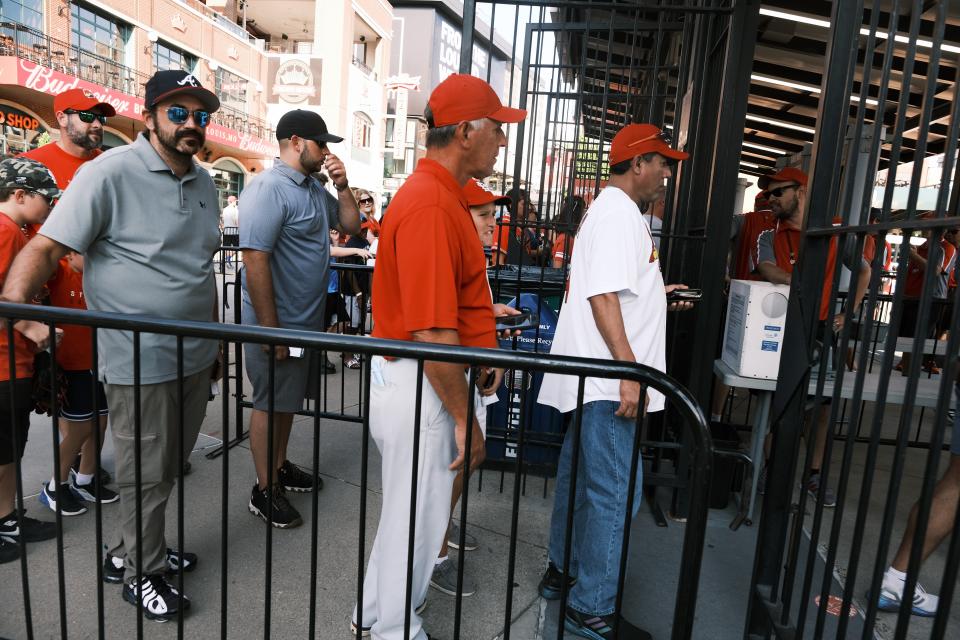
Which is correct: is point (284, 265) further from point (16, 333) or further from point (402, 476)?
point (402, 476)

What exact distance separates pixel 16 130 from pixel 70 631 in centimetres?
2179

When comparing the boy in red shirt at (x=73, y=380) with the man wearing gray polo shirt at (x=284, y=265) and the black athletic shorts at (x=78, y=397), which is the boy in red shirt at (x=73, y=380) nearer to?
the black athletic shorts at (x=78, y=397)

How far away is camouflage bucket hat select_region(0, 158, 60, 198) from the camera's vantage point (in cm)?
290

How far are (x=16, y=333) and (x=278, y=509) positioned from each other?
150cm

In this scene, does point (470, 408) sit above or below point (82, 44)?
below

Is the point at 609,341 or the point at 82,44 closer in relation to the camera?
the point at 609,341

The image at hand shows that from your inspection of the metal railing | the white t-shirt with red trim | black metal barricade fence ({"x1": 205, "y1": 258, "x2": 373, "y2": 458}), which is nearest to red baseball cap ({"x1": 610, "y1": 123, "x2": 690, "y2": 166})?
the white t-shirt with red trim

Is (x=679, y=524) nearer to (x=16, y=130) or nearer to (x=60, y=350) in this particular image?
(x=60, y=350)

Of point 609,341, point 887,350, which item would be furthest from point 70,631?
point 887,350

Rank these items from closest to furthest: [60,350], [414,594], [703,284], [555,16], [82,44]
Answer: [414,594], [60,350], [703,284], [555,16], [82,44]

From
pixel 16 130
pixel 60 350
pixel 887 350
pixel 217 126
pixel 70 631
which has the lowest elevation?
pixel 70 631

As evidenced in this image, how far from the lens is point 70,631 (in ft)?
8.32

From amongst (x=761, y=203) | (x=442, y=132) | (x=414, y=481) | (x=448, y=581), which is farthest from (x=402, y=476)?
(x=761, y=203)

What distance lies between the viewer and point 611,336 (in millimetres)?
2535
